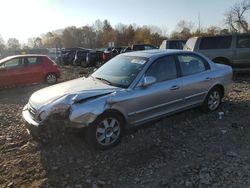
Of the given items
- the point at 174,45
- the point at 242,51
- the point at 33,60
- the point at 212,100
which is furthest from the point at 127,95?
the point at 174,45

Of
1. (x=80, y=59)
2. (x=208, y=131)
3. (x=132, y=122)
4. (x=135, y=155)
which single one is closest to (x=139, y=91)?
(x=132, y=122)

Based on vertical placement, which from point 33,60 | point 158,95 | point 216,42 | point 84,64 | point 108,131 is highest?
point 216,42

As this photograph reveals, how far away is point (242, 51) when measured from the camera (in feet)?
45.9

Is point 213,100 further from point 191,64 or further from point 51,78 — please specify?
point 51,78

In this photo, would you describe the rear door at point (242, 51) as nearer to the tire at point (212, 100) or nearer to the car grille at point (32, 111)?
the tire at point (212, 100)

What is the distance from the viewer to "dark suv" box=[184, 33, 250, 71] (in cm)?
1403

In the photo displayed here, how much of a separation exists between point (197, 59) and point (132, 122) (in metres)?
2.40

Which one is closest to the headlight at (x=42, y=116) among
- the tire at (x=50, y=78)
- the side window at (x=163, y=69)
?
the side window at (x=163, y=69)

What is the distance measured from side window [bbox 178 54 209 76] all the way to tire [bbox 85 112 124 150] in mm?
1980

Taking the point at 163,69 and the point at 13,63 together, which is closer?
the point at 163,69

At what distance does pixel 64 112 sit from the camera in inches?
212

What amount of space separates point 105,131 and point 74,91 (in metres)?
0.88

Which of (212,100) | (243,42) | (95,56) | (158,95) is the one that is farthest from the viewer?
(95,56)

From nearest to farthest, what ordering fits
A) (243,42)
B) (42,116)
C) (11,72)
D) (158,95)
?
(42,116) → (158,95) → (11,72) → (243,42)
